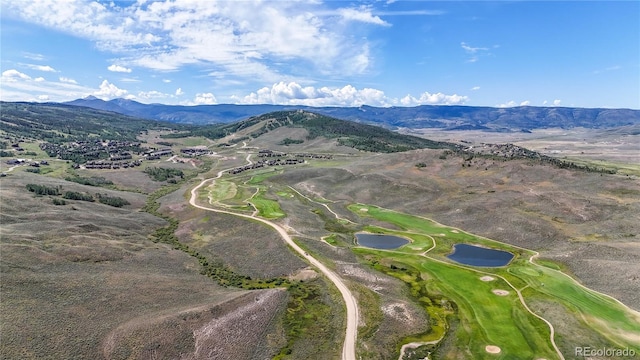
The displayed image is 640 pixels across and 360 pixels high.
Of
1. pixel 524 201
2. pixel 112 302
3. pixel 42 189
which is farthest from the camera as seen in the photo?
pixel 524 201

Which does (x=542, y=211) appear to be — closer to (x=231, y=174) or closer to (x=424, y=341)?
(x=424, y=341)

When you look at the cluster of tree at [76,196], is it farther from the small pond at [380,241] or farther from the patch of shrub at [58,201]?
the small pond at [380,241]

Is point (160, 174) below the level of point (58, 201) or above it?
below

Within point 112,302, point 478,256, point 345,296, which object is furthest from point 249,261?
point 478,256

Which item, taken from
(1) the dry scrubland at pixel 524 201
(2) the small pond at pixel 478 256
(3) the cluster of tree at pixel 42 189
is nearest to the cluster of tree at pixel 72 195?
(3) the cluster of tree at pixel 42 189

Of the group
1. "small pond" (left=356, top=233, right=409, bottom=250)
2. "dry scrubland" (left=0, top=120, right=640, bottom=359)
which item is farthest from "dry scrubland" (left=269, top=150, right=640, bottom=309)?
"small pond" (left=356, top=233, right=409, bottom=250)

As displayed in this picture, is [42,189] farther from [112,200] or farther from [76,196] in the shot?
[112,200]

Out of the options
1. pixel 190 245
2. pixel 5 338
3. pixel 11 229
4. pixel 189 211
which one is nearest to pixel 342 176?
pixel 189 211
